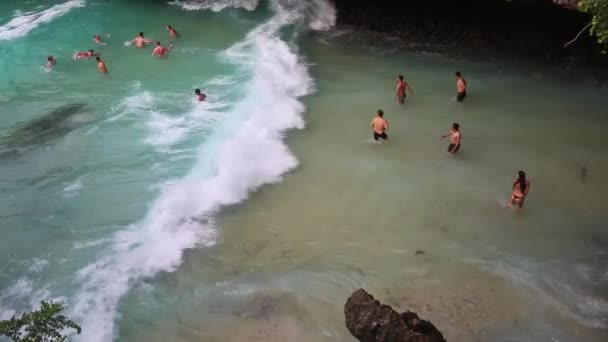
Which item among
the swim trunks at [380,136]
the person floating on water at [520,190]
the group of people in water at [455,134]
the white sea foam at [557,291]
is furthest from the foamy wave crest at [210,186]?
the white sea foam at [557,291]

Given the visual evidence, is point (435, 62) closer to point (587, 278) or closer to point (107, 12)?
point (587, 278)

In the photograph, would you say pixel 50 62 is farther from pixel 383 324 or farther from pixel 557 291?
pixel 557 291

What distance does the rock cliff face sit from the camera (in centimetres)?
1822

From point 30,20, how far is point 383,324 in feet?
92.1

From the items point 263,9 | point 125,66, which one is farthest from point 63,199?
point 263,9

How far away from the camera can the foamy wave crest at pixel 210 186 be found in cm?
1039

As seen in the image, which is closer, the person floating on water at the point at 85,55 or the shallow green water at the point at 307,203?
the shallow green water at the point at 307,203

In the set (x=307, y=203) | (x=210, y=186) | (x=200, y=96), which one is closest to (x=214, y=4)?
(x=200, y=96)

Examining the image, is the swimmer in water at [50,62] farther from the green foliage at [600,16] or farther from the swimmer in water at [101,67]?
the green foliage at [600,16]

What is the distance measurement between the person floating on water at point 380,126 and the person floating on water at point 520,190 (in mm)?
4084

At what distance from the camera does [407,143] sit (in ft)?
47.3

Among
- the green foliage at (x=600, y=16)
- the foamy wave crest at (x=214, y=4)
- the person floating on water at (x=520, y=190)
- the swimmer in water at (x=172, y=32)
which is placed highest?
the green foliage at (x=600, y=16)

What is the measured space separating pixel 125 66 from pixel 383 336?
1815 centimetres

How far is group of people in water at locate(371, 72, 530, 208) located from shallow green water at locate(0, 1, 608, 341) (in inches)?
13.7
